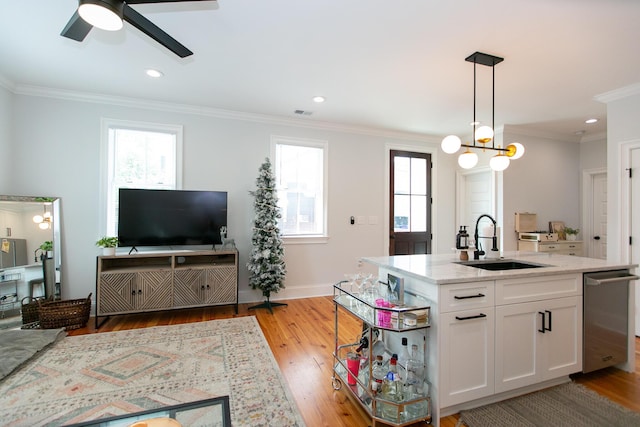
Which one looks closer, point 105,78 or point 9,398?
point 9,398

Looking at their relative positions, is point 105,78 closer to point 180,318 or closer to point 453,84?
point 180,318

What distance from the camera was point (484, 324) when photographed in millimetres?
1897

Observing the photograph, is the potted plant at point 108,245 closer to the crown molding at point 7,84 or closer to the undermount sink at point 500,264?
the crown molding at point 7,84

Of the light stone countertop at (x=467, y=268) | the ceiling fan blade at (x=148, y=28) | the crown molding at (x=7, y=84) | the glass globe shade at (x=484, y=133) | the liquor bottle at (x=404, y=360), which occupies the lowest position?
the liquor bottle at (x=404, y=360)

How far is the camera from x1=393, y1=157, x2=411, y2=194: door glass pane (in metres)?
5.17

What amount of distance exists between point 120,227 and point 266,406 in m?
2.77

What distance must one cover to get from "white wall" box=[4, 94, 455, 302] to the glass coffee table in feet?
9.72

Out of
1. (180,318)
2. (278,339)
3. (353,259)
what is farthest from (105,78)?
(353,259)

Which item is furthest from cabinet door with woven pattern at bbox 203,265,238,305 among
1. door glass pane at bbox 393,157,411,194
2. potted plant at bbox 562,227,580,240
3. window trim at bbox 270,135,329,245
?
potted plant at bbox 562,227,580,240

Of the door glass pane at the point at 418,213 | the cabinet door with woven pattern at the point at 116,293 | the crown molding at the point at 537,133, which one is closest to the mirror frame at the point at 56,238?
the cabinet door with woven pattern at the point at 116,293

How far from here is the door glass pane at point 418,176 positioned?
5305 millimetres

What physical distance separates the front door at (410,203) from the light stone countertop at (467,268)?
7.88 ft

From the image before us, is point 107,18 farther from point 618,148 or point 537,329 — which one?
point 618,148

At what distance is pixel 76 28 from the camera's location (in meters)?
1.80
